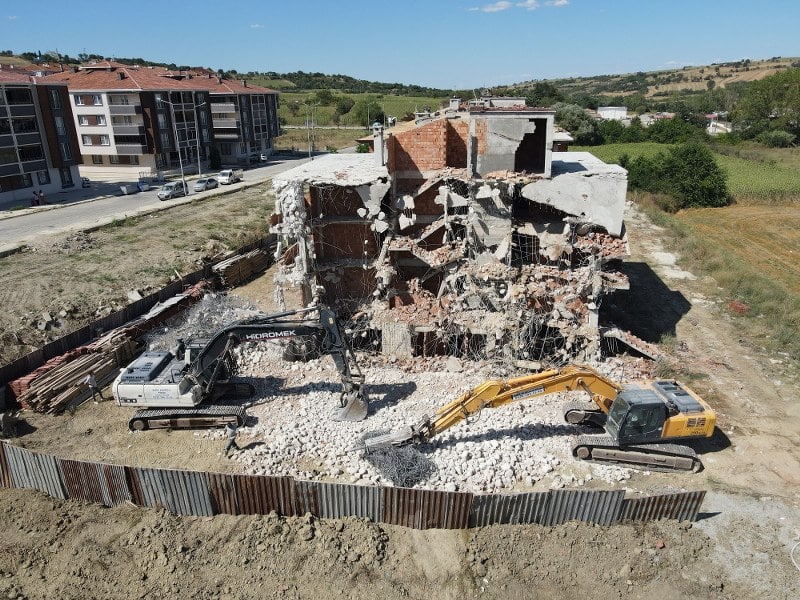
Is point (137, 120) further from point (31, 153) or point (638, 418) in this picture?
point (638, 418)

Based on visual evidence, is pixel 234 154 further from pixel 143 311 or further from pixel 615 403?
pixel 615 403

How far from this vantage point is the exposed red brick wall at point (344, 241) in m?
19.8

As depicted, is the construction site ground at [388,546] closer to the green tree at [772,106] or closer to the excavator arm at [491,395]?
the excavator arm at [491,395]

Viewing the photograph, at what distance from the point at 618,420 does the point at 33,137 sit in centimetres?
4738

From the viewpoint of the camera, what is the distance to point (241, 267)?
2770 cm

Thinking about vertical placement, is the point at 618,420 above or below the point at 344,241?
Answer: below

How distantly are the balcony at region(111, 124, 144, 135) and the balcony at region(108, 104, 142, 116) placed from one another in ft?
3.93

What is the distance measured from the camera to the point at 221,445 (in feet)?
47.1


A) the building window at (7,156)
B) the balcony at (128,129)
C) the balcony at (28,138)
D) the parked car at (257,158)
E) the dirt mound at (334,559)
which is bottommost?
the dirt mound at (334,559)

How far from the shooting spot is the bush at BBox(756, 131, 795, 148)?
68.2 m

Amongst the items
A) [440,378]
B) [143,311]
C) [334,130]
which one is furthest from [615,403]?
[334,130]

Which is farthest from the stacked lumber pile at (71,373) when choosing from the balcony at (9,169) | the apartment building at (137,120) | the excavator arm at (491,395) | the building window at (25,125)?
the apartment building at (137,120)

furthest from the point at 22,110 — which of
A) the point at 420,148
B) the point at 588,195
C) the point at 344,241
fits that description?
the point at 588,195

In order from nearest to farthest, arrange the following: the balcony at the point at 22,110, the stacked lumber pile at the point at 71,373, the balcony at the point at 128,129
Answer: the stacked lumber pile at the point at 71,373 < the balcony at the point at 22,110 < the balcony at the point at 128,129
